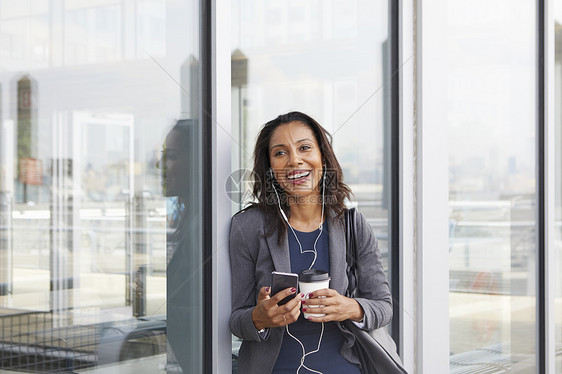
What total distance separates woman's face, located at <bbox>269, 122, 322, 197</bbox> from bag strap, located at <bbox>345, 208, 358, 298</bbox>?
0.13 m

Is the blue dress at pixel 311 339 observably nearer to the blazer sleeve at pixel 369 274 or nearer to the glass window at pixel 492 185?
the blazer sleeve at pixel 369 274

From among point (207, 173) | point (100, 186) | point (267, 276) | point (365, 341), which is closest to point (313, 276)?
point (267, 276)

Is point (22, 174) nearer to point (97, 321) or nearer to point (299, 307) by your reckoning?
point (97, 321)

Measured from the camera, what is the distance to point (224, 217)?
1.53 meters

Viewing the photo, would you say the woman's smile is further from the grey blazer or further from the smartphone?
the smartphone

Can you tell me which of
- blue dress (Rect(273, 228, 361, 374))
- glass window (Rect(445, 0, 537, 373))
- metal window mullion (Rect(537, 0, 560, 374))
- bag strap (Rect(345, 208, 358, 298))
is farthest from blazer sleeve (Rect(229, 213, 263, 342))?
metal window mullion (Rect(537, 0, 560, 374))

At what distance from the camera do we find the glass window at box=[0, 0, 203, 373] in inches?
38.9

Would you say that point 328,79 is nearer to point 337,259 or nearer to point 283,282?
point 337,259

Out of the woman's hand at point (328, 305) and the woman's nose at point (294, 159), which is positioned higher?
the woman's nose at point (294, 159)

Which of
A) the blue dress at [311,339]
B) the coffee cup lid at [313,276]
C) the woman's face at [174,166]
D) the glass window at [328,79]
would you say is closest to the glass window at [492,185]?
the glass window at [328,79]

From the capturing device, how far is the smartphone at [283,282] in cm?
132

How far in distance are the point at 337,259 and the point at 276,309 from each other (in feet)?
0.74

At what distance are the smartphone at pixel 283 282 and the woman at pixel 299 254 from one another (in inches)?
1.9

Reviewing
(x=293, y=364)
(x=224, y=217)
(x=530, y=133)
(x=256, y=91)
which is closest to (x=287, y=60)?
(x=256, y=91)
